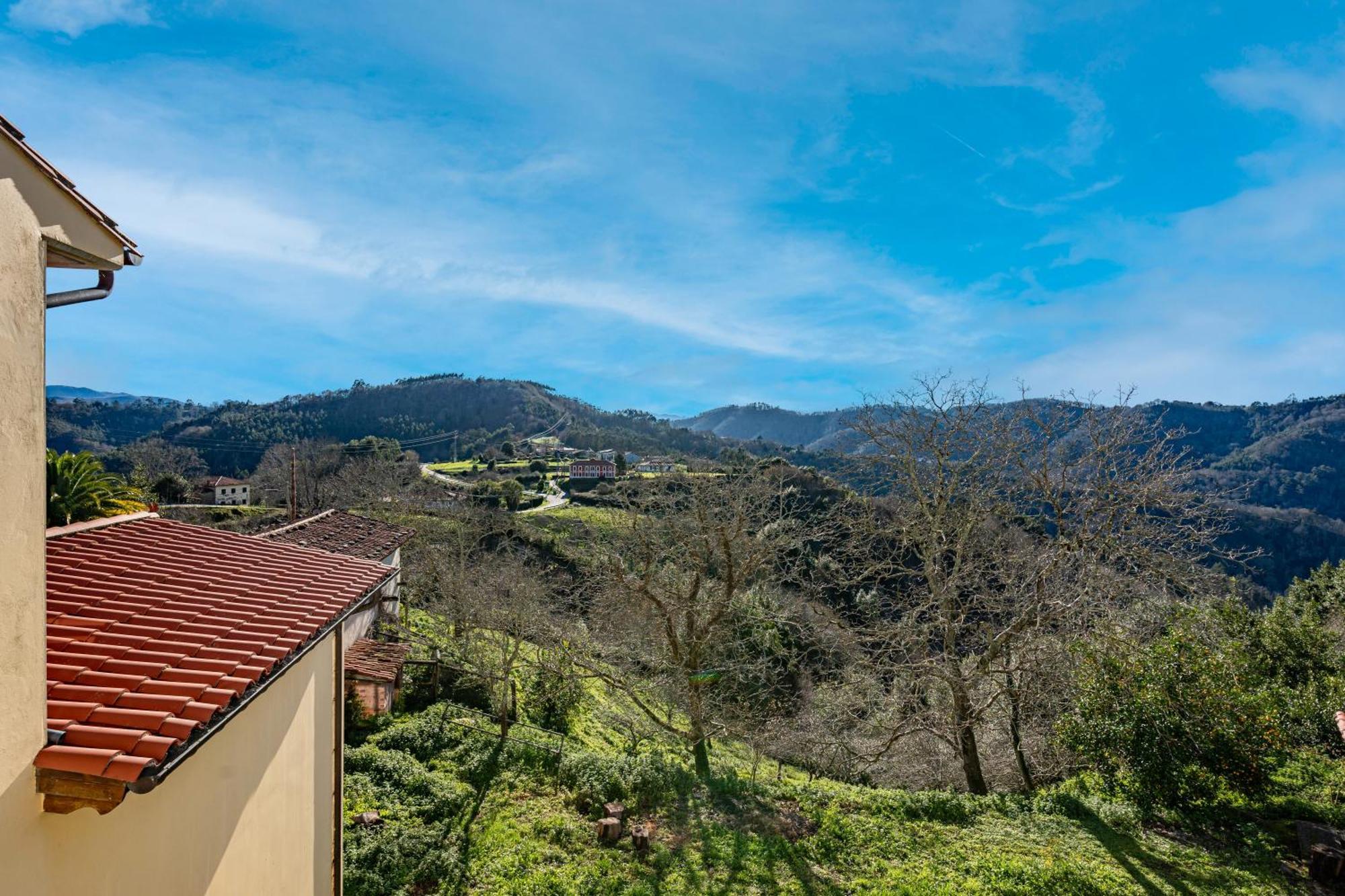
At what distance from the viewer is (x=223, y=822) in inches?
159

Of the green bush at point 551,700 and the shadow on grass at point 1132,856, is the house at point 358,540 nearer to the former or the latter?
the green bush at point 551,700

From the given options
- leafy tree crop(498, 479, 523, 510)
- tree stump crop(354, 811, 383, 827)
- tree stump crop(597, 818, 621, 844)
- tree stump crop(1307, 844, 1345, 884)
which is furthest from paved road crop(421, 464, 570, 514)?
tree stump crop(1307, 844, 1345, 884)

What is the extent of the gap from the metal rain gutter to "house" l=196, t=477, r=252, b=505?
5446 centimetres

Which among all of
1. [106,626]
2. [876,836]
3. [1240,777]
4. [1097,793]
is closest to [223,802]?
[106,626]

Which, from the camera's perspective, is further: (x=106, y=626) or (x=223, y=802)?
(x=223, y=802)

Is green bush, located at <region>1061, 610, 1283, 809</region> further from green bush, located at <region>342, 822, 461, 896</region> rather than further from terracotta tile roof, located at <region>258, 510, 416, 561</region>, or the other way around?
terracotta tile roof, located at <region>258, 510, 416, 561</region>

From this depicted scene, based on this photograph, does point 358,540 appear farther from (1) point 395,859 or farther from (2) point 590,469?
(2) point 590,469

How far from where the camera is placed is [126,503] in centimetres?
762

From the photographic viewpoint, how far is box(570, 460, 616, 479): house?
64.9 meters

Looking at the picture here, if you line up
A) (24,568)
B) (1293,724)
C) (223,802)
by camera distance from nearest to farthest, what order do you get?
(24,568), (223,802), (1293,724)

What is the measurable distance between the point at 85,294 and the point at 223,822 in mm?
3253

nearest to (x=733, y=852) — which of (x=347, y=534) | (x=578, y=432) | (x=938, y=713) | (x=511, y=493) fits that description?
(x=938, y=713)

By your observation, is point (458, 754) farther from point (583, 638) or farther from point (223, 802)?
point (223, 802)

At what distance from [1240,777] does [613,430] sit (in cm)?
9503
